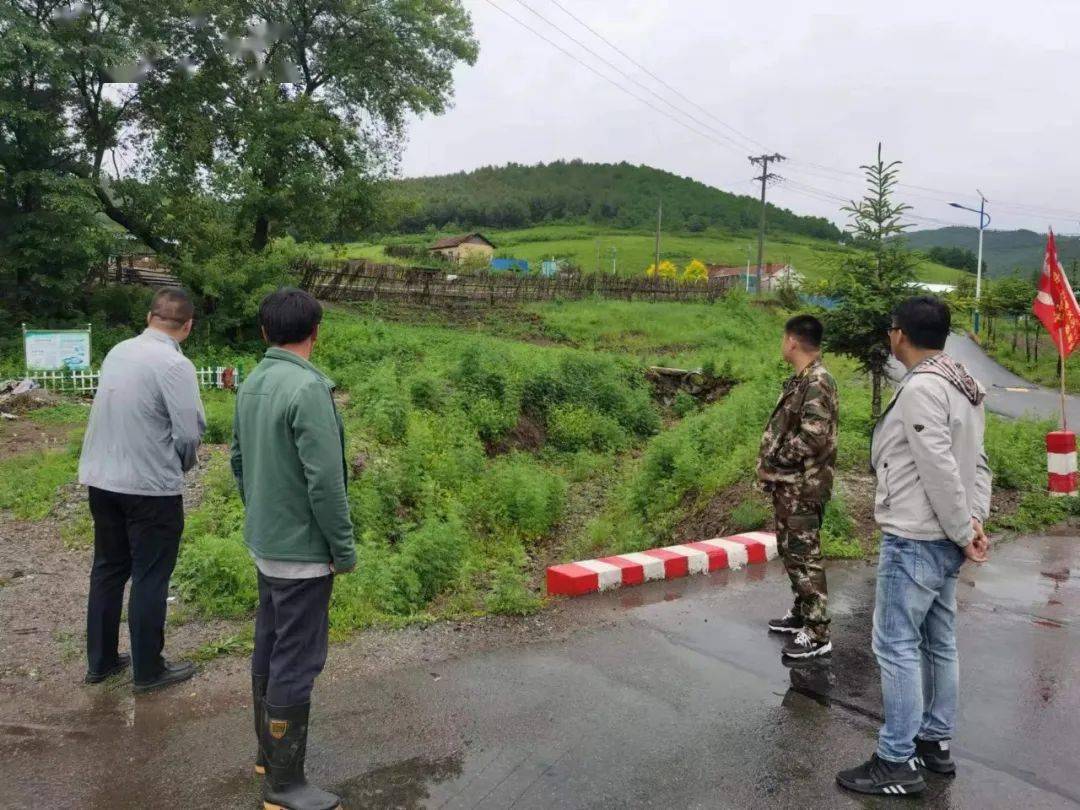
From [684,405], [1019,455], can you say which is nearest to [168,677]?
[1019,455]

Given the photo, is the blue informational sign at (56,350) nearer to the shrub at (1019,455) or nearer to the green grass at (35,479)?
the green grass at (35,479)

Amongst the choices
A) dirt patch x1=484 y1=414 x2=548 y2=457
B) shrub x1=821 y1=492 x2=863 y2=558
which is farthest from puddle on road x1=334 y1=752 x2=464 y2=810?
dirt patch x1=484 y1=414 x2=548 y2=457

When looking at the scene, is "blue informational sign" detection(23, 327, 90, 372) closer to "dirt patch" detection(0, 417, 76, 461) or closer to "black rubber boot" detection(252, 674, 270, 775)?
"dirt patch" detection(0, 417, 76, 461)

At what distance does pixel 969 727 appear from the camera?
4.20 meters

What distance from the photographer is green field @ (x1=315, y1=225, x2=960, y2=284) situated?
290 ft

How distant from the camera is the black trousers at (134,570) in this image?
442 cm

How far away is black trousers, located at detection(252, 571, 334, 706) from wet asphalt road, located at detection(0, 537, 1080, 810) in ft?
1.75

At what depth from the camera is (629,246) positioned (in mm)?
98750

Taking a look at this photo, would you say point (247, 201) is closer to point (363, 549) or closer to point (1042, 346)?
point (363, 549)

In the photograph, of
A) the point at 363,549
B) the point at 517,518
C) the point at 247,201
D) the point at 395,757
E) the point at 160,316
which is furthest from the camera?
the point at 247,201

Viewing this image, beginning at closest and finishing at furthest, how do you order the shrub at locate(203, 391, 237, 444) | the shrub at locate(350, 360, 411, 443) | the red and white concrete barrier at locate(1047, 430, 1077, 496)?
the red and white concrete barrier at locate(1047, 430, 1077, 496) → the shrub at locate(203, 391, 237, 444) → the shrub at locate(350, 360, 411, 443)

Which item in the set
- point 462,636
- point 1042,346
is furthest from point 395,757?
point 1042,346

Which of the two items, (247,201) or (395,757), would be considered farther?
(247,201)

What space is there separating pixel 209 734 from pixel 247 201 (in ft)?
71.9
